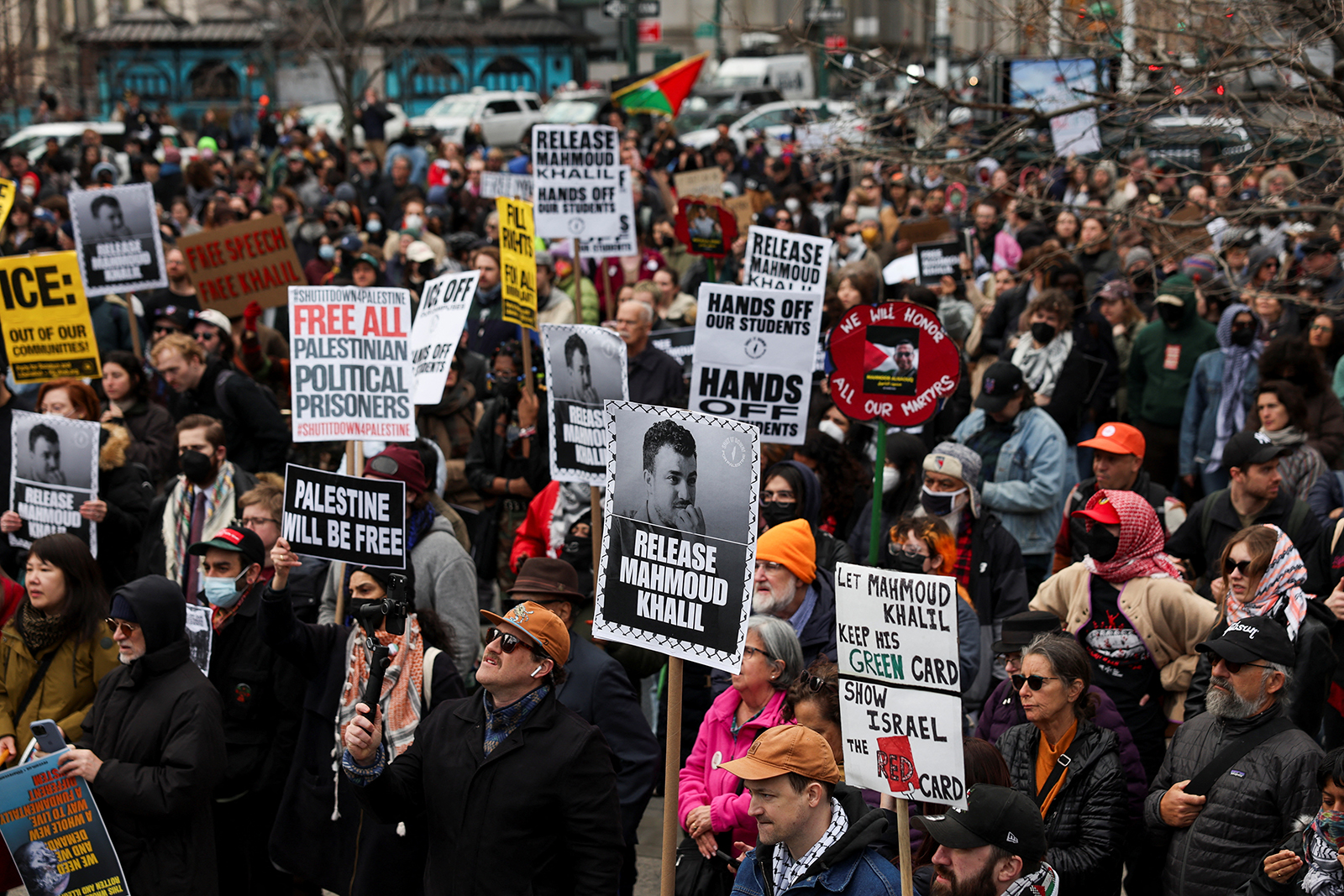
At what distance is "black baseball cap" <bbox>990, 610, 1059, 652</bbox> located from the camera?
534 cm

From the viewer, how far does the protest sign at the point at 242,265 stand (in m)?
11.4

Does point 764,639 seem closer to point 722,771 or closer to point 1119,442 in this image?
point 722,771

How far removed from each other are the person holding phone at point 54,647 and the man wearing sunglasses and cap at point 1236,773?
4.15m

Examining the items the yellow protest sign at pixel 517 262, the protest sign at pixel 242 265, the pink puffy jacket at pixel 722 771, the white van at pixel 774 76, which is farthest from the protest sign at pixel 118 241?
the white van at pixel 774 76

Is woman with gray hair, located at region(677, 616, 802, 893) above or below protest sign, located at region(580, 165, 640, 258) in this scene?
below

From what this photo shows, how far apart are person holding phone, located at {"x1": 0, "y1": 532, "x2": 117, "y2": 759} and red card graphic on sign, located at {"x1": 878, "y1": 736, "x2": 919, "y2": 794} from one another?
11.2 feet

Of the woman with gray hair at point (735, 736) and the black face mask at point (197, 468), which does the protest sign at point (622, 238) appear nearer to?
the black face mask at point (197, 468)

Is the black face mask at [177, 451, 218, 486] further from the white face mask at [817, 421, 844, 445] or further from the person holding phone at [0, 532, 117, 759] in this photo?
the white face mask at [817, 421, 844, 445]

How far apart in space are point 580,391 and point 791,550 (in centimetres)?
156

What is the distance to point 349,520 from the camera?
5.70 m

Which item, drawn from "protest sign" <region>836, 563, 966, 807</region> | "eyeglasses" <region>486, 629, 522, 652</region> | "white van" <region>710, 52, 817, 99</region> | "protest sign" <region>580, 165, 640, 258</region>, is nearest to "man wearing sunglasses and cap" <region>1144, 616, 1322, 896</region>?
"protest sign" <region>836, 563, 966, 807</region>

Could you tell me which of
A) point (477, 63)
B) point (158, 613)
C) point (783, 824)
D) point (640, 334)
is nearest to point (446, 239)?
point (640, 334)

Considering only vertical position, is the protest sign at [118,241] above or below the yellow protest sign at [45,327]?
above

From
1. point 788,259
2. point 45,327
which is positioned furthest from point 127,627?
point 788,259
